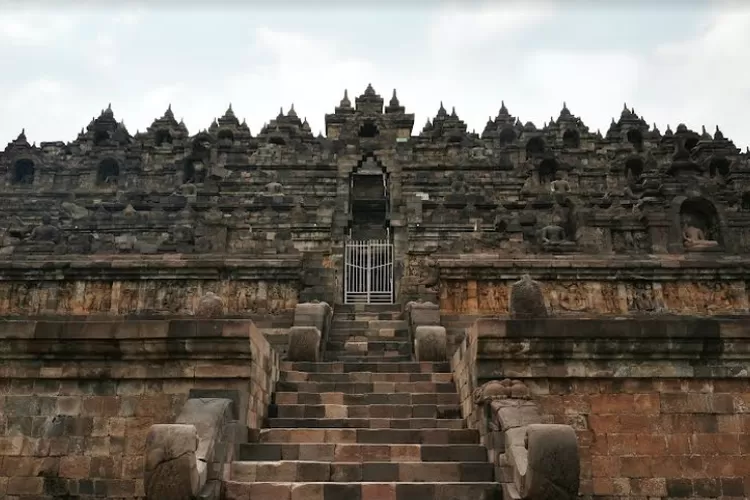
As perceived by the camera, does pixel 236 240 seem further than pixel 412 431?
Yes

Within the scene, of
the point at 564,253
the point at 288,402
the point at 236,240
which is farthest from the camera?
the point at 236,240

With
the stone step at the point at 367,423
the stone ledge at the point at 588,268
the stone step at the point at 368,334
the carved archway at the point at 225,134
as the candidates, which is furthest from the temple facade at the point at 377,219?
the stone step at the point at 367,423

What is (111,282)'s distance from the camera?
51.5ft

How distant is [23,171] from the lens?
3647cm

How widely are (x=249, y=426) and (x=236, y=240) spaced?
12449 mm

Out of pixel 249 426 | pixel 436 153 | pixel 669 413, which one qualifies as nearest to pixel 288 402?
pixel 249 426

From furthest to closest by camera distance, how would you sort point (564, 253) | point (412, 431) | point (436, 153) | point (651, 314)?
point (436, 153) → point (564, 253) → point (651, 314) → point (412, 431)

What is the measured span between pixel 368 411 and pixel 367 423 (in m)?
0.34

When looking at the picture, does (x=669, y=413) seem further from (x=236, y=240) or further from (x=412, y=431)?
(x=236, y=240)

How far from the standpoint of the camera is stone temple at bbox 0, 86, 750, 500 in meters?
6.91

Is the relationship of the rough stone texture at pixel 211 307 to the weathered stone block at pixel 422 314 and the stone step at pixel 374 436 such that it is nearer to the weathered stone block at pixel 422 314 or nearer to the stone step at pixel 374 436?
the stone step at pixel 374 436

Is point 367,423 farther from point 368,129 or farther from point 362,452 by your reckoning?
point 368,129

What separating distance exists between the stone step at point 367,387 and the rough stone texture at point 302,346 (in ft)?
4.74

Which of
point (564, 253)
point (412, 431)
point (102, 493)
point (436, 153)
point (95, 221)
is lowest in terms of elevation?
point (102, 493)
